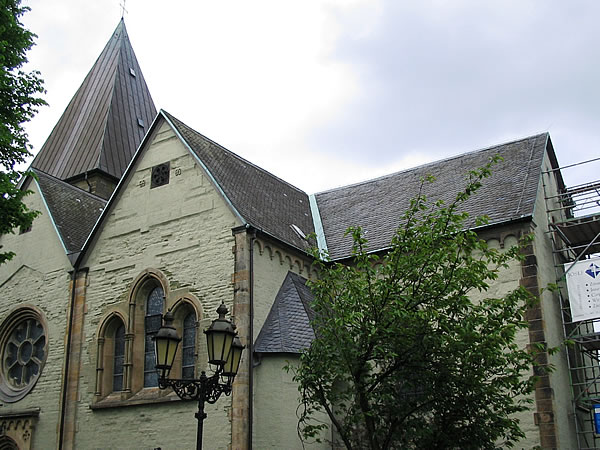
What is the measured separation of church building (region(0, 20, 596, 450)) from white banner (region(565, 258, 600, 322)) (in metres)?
0.56

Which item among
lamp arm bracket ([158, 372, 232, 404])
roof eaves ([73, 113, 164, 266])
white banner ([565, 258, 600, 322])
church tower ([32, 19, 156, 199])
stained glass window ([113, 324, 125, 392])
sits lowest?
lamp arm bracket ([158, 372, 232, 404])

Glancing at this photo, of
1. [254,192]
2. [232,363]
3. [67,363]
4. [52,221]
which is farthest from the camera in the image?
[52,221]

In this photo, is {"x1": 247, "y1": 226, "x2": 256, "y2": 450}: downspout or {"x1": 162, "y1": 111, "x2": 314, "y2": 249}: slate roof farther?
{"x1": 162, "y1": 111, "x2": 314, "y2": 249}: slate roof

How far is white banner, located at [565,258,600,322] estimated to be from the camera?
18.6m

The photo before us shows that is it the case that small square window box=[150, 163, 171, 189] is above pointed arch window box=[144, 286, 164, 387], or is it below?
Result: above

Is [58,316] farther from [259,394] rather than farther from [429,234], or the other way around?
[429,234]

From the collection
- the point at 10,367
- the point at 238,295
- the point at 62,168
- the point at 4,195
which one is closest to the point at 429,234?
the point at 238,295

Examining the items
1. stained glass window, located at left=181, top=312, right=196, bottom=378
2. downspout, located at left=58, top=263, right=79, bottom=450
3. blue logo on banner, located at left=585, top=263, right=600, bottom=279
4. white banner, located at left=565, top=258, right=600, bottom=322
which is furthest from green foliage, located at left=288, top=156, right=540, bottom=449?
downspout, located at left=58, top=263, right=79, bottom=450

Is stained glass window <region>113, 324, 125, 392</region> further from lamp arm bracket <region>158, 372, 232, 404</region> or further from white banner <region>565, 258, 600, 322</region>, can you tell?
white banner <region>565, 258, 600, 322</region>

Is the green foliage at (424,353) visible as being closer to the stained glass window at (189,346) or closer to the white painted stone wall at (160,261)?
the white painted stone wall at (160,261)

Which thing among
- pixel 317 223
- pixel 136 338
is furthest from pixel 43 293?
pixel 317 223

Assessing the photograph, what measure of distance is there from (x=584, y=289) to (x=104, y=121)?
86.7 ft

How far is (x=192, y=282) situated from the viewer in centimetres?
1872

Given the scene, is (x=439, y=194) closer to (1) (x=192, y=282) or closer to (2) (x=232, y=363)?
(1) (x=192, y=282)
